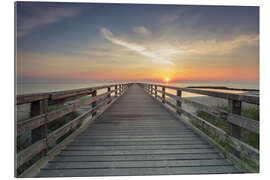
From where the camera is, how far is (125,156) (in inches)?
78.4

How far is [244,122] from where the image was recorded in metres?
1.70

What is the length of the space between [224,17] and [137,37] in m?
3.13

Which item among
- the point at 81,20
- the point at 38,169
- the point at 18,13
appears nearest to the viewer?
the point at 38,169

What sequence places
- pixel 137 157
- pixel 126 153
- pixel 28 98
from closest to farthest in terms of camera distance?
pixel 28 98 → pixel 137 157 → pixel 126 153

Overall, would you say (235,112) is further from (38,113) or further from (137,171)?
(38,113)

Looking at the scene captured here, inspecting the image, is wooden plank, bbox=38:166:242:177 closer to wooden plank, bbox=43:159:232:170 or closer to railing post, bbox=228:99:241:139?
wooden plank, bbox=43:159:232:170

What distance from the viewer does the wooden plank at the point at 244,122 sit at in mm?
1570

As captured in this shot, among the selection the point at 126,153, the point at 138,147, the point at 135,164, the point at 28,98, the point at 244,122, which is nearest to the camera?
the point at 28,98

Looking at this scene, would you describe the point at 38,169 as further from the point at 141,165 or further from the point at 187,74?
the point at 187,74

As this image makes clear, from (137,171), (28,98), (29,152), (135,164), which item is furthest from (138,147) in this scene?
(28,98)
